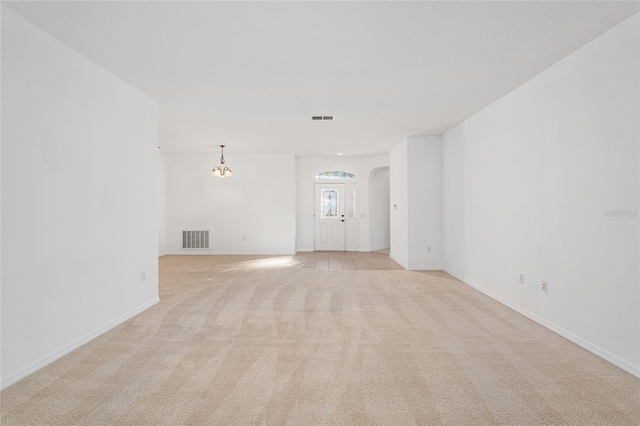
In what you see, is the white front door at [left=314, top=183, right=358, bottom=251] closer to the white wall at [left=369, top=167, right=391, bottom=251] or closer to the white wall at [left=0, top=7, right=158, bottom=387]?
the white wall at [left=369, top=167, right=391, bottom=251]

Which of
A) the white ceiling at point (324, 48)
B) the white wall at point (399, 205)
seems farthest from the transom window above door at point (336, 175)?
the white ceiling at point (324, 48)

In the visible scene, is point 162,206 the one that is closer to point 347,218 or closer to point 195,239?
point 195,239

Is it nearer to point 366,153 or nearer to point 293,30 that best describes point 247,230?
point 366,153

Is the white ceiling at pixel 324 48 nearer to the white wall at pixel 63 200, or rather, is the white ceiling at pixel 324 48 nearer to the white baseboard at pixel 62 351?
the white wall at pixel 63 200

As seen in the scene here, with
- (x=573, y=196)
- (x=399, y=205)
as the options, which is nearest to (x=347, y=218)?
(x=399, y=205)

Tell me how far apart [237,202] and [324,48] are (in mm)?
6594

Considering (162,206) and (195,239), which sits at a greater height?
(162,206)

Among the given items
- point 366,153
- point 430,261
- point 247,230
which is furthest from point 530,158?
point 247,230

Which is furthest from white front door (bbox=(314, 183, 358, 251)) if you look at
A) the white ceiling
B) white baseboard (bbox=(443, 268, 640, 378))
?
white baseboard (bbox=(443, 268, 640, 378))

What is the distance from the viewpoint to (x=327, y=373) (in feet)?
8.23

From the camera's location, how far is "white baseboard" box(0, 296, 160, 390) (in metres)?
2.37

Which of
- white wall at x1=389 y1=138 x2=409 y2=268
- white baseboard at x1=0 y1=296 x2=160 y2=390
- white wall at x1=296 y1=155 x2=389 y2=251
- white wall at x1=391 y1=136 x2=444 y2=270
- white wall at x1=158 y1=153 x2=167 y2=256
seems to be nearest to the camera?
white baseboard at x1=0 y1=296 x2=160 y2=390

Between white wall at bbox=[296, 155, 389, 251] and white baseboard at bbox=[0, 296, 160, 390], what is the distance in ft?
19.4

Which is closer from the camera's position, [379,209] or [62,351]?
[62,351]
